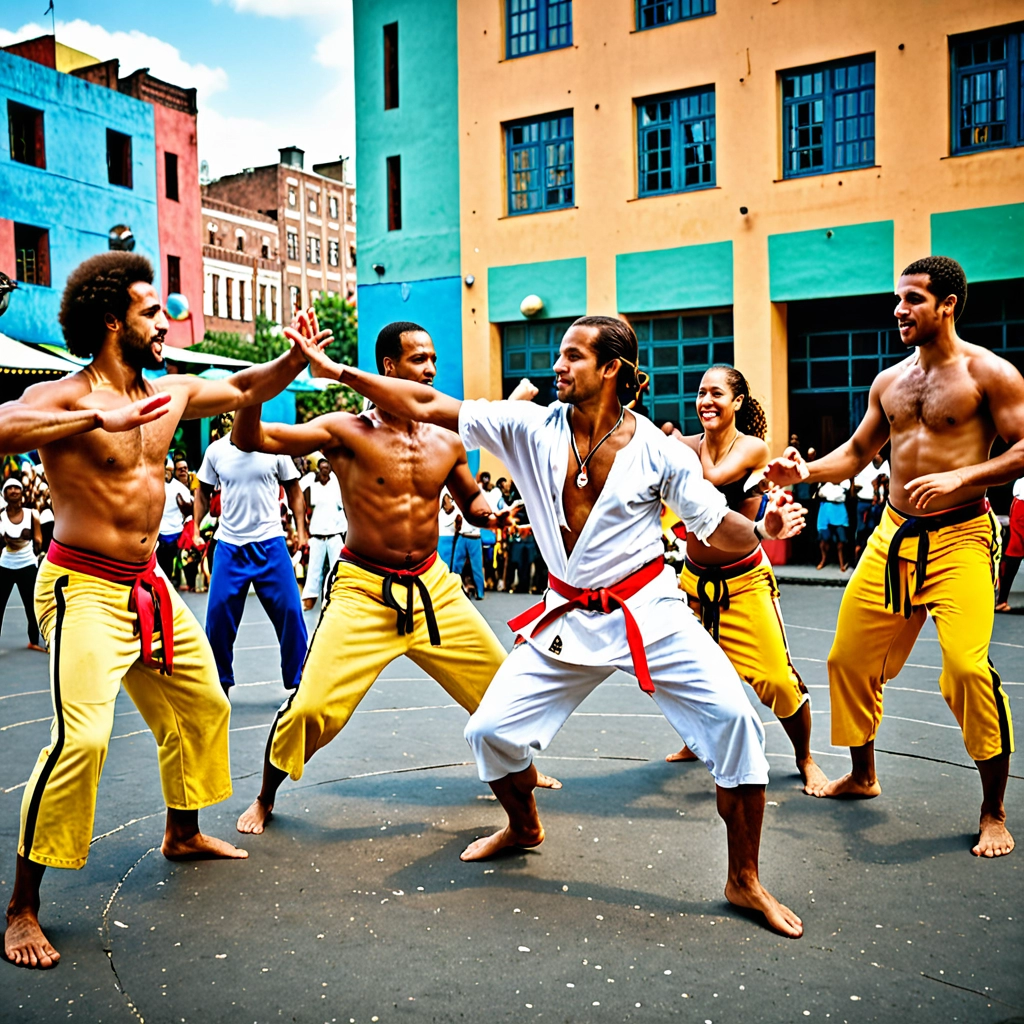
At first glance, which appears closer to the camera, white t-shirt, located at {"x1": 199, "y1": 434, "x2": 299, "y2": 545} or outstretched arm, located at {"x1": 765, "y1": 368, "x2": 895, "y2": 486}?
outstretched arm, located at {"x1": 765, "y1": 368, "x2": 895, "y2": 486}

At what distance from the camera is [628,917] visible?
4.18 meters

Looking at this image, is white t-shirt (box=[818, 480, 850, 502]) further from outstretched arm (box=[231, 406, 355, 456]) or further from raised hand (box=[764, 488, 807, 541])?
raised hand (box=[764, 488, 807, 541])

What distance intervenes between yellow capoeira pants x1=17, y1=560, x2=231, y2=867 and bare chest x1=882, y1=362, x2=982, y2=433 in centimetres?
323

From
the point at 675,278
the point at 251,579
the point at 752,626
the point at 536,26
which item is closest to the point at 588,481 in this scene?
the point at 752,626

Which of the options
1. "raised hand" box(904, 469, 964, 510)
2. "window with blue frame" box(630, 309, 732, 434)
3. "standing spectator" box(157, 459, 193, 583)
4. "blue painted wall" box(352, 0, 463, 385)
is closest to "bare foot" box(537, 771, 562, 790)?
"raised hand" box(904, 469, 964, 510)

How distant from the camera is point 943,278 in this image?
16.6 ft

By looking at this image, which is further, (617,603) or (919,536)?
(919,536)

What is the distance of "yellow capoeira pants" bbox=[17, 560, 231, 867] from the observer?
4.03 m

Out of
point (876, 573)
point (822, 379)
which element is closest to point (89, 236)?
point (822, 379)

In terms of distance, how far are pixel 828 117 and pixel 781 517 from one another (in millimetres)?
14987

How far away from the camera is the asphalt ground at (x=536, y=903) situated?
357 centimetres

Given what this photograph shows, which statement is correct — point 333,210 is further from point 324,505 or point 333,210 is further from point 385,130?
point 324,505

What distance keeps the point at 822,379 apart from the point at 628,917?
49.8 ft

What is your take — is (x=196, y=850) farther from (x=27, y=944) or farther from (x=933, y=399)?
(x=933, y=399)
